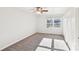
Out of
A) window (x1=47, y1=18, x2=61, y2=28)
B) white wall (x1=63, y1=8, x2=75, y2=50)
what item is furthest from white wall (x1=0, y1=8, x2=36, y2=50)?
white wall (x1=63, y1=8, x2=75, y2=50)

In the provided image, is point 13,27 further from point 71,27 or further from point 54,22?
point 71,27

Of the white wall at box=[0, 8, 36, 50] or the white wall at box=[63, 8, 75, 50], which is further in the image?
the white wall at box=[0, 8, 36, 50]

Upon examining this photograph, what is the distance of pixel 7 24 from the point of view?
239 centimetres

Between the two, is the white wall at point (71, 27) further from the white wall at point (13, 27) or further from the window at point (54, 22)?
the white wall at point (13, 27)

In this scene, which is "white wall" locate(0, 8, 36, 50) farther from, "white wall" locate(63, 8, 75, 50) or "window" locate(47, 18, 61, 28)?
"white wall" locate(63, 8, 75, 50)

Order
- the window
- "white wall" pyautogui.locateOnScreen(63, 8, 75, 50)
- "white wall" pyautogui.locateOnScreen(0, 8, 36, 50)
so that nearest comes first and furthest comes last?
1. the window
2. "white wall" pyautogui.locateOnScreen(63, 8, 75, 50)
3. "white wall" pyautogui.locateOnScreen(0, 8, 36, 50)

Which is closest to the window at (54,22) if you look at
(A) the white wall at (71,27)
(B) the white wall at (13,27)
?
(A) the white wall at (71,27)

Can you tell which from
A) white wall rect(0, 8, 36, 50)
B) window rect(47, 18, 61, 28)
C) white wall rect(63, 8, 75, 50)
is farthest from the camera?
white wall rect(0, 8, 36, 50)

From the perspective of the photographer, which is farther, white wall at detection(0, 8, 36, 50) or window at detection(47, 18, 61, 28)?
white wall at detection(0, 8, 36, 50)

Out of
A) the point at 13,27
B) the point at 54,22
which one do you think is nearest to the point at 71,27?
the point at 54,22
